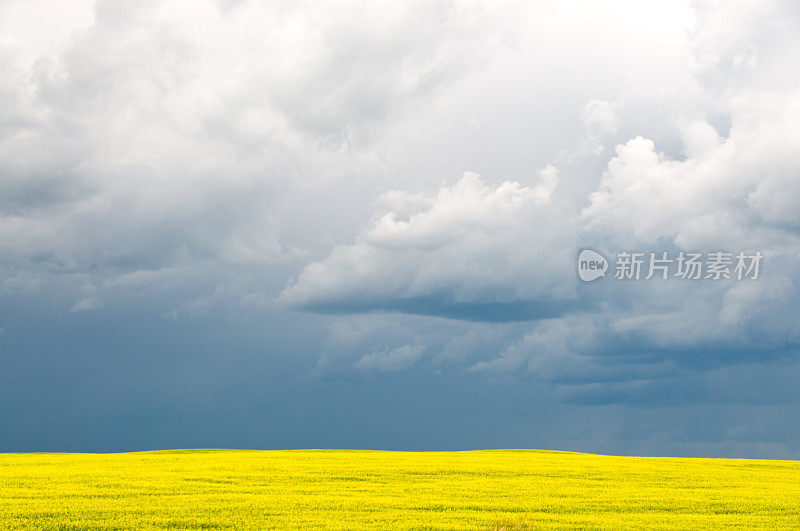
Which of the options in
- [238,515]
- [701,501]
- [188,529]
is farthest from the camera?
[701,501]

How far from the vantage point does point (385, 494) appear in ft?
72.6

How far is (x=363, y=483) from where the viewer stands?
81.2ft

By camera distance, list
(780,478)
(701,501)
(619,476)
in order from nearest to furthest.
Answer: (701,501) < (619,476) < (780,478)

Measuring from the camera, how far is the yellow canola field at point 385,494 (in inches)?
685

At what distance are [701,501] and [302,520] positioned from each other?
12.2 m

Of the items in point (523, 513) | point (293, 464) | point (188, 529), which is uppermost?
point (293, 464)

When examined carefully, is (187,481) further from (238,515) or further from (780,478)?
(780,478)

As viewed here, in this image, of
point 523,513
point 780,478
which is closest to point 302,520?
point 523,513

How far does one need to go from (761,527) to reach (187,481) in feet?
55.3

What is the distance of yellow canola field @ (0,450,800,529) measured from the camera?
1741 centimetres

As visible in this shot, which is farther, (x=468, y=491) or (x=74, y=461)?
(x=74, y=461)

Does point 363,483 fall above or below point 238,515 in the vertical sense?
above

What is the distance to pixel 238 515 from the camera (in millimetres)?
17656

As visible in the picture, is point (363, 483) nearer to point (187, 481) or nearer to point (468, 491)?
point (468, 491)
